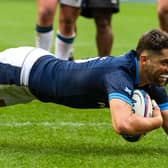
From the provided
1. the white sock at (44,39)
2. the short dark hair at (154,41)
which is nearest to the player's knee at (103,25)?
the white sock at (44,39)

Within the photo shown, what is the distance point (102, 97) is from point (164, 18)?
9.23 feet

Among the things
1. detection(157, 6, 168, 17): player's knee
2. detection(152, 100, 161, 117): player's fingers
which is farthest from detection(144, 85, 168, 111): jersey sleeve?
detection(157, 6, 168, 17): player's knee

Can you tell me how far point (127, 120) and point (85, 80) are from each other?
44 cm

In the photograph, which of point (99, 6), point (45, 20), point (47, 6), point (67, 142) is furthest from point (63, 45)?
point (67, 142)

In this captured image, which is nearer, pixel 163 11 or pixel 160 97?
A: pixel 160 97

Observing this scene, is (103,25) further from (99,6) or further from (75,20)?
(75,20)

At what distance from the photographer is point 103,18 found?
27.1 feet

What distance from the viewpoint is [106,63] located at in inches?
183

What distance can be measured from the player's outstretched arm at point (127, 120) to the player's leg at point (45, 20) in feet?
9.96

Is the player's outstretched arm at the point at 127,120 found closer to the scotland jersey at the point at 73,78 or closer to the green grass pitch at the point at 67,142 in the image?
the scotland jersey at the point at 73,78

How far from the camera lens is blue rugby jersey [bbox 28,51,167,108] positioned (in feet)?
14.8

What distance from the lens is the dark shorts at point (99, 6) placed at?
817cm

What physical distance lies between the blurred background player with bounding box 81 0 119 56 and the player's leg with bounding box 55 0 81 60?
21 cm

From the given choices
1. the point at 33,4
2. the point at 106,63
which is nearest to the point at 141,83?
the point at 106,63
